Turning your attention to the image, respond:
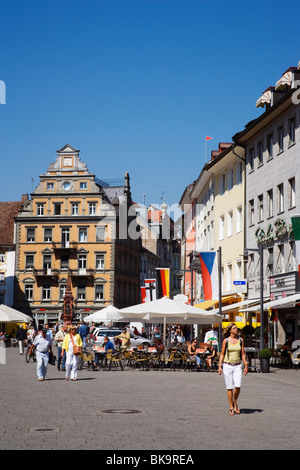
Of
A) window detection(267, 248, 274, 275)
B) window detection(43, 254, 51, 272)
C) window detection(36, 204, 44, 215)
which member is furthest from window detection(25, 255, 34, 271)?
window detection(267, 248, 274, 275)

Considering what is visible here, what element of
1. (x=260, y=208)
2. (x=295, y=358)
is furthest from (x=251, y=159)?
(x=295, y=358)

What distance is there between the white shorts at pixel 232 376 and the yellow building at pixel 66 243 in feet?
247

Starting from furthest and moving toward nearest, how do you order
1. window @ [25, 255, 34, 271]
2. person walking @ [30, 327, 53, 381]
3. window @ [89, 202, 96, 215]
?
1. window @ [25, 255, 34, 271]
2. window @ [89, 202, 96, 215]
3. person walking @ [30, 327, 53, 381]

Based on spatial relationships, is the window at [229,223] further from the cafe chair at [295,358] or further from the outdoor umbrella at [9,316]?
the cafe chair at [295,358]

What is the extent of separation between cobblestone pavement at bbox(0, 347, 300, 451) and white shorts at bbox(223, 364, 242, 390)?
0.55m

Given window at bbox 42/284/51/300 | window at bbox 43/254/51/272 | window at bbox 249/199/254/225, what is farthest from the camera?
window at bbox 43/254/51/272

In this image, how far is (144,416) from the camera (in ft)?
47.1

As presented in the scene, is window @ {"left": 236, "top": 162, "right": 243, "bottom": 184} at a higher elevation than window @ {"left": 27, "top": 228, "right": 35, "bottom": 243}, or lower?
lower

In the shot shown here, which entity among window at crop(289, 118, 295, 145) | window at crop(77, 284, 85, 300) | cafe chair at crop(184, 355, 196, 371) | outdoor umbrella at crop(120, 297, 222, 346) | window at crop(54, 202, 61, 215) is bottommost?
cafe chair at crop(184, 355, 196, 371)

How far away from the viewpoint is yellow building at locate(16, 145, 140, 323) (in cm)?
9044

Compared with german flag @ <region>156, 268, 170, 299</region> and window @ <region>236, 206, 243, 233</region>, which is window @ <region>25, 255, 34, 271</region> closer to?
german flag @ <region>156, 268, 170, 299</region>

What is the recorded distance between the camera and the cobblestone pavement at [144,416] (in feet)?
35.7

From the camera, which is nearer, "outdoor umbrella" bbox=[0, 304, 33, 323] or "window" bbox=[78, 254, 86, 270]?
"outdoor umbrella" bbox=[0, 304, 33, 323]

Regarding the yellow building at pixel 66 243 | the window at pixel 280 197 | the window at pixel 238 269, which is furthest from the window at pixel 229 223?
the yellow building at pixel 66 243
